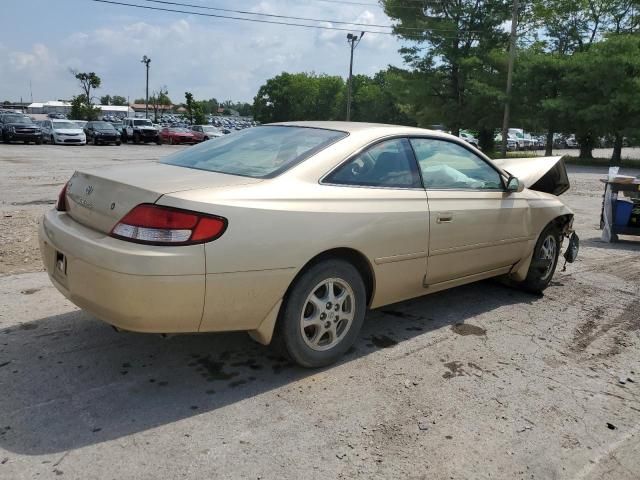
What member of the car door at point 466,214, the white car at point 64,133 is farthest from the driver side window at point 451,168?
the white car at point 64,133

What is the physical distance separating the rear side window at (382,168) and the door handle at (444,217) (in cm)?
27

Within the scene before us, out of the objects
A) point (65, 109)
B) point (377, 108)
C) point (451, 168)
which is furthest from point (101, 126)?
point (65, 109)

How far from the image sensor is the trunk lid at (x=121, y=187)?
300cm

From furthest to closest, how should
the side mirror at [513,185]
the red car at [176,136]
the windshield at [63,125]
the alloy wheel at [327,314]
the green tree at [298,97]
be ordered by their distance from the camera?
the green tree at [298,97]
the red car at [176,136]
the windshield at [63,125]
the side mirror at [513,185]
the alloy wheel at [327,314]

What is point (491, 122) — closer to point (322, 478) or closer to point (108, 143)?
point (108, 143)

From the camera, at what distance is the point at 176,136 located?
129ft

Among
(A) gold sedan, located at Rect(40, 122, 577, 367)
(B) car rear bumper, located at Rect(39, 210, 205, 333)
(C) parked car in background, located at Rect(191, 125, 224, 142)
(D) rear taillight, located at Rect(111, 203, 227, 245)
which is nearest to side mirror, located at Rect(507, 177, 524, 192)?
(A) gold sedan, located at Rect(40, 122, 577, 367)

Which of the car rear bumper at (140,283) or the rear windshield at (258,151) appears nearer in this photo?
the car rear bumper at (140,283)

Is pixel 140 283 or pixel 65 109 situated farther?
pixel 65 109

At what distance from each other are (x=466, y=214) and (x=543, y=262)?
59.8 inches

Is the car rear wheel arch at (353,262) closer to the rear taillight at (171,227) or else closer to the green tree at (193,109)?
the rear taillight at (171,227)

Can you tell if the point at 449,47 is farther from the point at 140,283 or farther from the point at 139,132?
the point at 140,283

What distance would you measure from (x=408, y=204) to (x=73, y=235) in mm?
2143

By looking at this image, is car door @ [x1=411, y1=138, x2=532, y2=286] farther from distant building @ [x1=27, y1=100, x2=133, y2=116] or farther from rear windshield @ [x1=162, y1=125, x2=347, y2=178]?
distant building @ [x1=27, y1=100, x2=133, y2=116]
